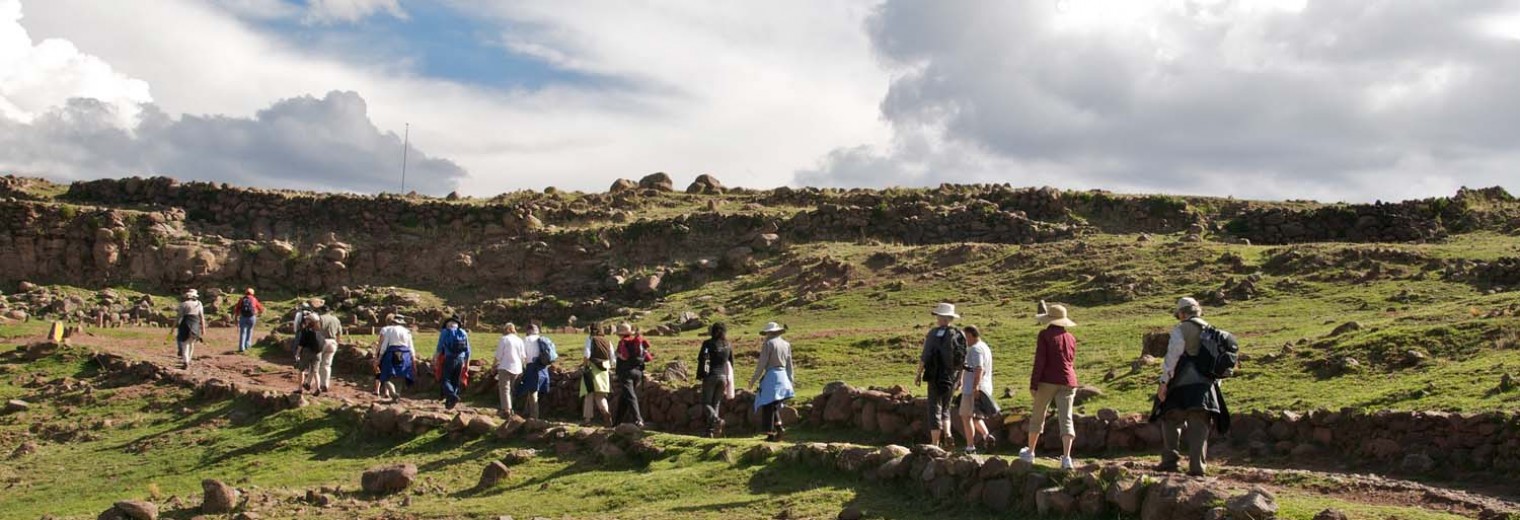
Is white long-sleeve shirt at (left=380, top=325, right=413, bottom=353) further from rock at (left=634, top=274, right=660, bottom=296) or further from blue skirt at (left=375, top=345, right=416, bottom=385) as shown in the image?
rock at (left=634, top=274, right=660, bottom=296)

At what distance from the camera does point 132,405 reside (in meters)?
21.8

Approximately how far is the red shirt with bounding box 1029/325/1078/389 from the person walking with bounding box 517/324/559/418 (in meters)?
8.83

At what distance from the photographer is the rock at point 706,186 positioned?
4969cm

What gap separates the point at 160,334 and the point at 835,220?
1888 centimetres

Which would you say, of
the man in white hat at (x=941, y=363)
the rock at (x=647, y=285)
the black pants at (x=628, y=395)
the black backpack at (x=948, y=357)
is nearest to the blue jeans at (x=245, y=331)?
the black pants at (x=628, y=395)

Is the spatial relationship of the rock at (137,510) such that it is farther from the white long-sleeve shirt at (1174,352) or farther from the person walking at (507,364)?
the white long-sleeve shirt at (1174,352)

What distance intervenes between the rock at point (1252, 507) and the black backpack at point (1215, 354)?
112 inches

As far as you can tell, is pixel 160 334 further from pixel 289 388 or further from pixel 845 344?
pixel 845 344

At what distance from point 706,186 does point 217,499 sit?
119 feet

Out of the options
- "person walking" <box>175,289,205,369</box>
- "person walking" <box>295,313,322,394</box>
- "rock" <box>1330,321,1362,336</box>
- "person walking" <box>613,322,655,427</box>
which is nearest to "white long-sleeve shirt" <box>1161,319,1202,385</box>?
"person walking" <box>613,322,655,427</box>

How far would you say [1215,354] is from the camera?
12070mm

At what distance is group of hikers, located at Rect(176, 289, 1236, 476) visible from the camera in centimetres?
1220

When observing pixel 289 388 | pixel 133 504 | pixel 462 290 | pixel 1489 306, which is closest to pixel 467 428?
pixel 133 504

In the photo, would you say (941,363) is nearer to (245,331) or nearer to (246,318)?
(246,318)
